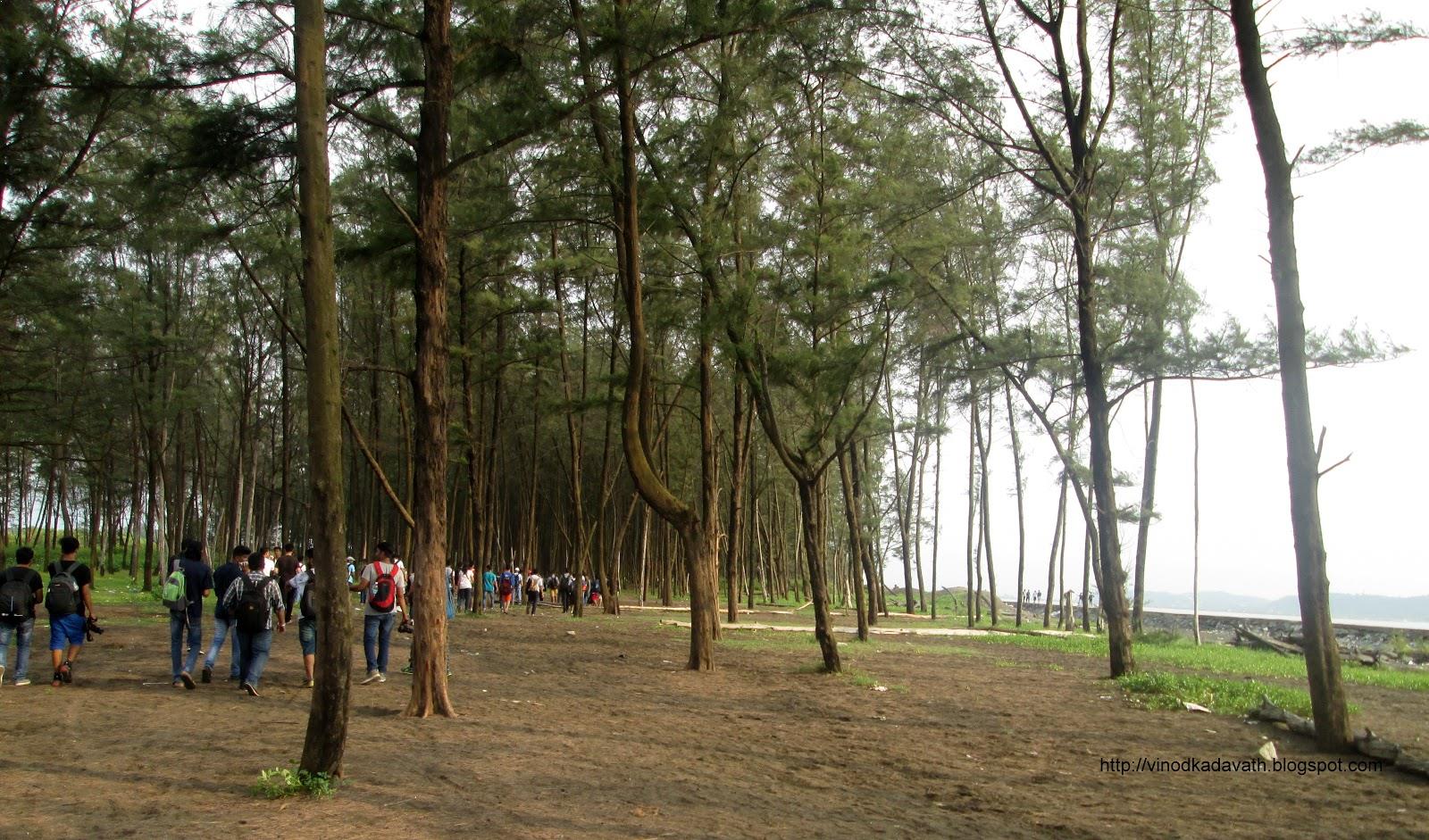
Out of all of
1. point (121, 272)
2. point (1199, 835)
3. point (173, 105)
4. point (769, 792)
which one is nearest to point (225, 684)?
point (173, 105)

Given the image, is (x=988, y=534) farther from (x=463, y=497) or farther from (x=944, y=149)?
(x=463, y=497)

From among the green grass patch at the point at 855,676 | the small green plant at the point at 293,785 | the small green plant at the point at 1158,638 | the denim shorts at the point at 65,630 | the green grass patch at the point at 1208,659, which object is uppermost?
the denim shorts at the point at 65,630

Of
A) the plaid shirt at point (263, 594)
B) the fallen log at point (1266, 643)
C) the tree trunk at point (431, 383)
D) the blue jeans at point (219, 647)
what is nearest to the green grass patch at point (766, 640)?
the blue jeans at point (219, 647)

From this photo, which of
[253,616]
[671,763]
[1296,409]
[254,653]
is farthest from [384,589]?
[1296,409]

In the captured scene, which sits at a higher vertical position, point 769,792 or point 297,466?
point 297,466

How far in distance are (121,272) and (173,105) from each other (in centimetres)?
1860

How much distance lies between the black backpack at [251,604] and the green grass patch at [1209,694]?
988 centimetres

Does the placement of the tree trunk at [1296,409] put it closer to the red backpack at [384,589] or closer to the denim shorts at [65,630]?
the red backpack at [384,589]

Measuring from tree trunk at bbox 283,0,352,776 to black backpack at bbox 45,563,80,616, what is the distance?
6.08m

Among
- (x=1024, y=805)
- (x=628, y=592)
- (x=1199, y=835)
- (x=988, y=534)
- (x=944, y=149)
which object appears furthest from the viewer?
(x=628, y=592)

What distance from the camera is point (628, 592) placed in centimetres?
5116

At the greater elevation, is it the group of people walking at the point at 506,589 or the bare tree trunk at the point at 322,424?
the bare tree trunk at the point at 322,424

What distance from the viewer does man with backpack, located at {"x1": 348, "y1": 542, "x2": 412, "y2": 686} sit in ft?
34.6

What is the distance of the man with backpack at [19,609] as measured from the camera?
9.94m
